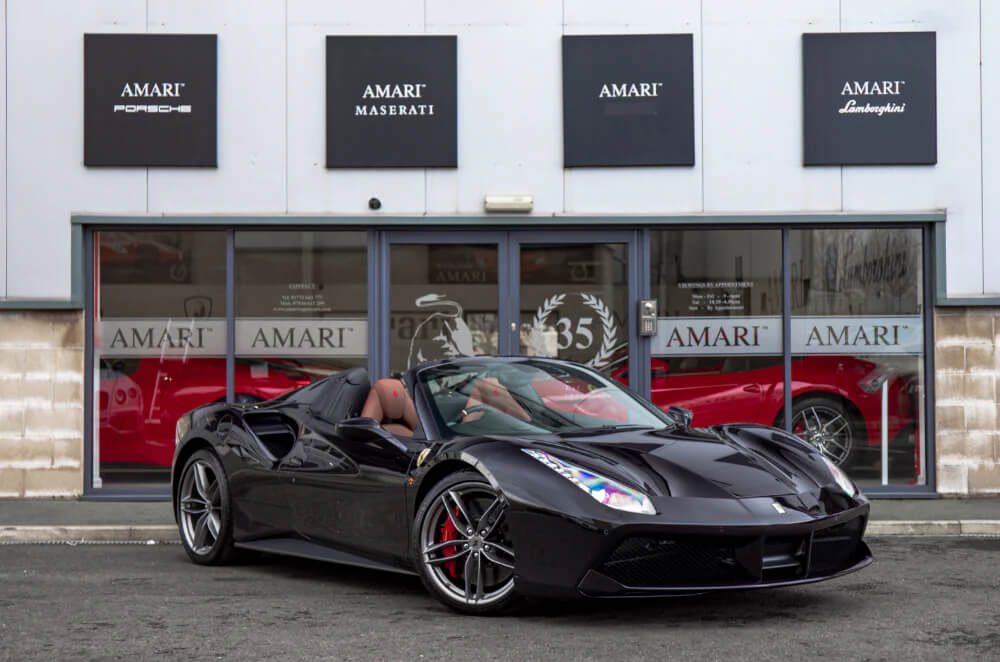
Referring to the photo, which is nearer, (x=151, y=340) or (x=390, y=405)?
(x=390, y=405)

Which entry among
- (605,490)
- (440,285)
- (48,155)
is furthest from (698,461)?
(48,155)

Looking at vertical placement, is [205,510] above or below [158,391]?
below

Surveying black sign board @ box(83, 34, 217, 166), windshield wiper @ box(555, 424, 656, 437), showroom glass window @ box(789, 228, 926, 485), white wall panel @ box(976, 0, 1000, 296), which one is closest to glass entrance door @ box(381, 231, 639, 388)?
showroom glass window @ box(789, 228, 926, 485)

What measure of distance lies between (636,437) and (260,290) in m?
6.70

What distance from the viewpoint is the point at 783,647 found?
18.1 feet

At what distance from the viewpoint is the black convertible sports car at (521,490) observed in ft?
19.3

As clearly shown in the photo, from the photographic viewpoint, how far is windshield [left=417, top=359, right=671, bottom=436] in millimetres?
7012

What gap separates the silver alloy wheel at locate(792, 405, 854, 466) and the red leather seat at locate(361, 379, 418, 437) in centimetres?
602

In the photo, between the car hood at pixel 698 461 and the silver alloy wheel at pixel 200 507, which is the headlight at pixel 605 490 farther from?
the silver alloy wheel at pixel 200 507

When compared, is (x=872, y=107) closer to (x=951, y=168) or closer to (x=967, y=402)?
(x=951, y=168)

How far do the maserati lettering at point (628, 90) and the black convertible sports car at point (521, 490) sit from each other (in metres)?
5.33

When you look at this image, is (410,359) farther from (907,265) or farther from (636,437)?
(636,437)

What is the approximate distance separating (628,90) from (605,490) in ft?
24.3

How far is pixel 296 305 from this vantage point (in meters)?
12.8
